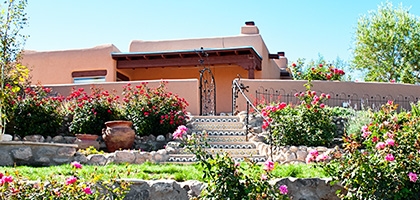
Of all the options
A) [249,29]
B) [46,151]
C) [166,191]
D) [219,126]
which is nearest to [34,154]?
[46,151]

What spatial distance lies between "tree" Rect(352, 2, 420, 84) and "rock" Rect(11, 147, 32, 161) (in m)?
17.9

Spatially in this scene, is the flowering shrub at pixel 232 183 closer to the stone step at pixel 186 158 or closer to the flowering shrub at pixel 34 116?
the stone step at pixel 186 158

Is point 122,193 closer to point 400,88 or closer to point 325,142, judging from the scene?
point 325,142

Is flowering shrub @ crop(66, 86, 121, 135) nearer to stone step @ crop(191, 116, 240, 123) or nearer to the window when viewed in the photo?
stone step @ crop(191, 116, 240, 123)

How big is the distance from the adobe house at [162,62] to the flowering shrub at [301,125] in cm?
607

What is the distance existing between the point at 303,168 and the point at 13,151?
187 inches

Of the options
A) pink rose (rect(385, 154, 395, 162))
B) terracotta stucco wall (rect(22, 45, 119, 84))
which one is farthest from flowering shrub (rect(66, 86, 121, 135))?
pink rose (rect(385, 154, 395, 162))

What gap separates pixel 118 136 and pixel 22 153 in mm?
2788

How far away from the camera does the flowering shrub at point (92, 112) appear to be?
12.1 metres

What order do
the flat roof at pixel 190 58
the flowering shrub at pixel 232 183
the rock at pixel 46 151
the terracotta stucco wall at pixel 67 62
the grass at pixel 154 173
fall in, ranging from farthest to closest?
the terracotta stucco wall at pixel 67 62 < the flat roof at pixel 190 58 < the rock at pixel 46 151 < the grass at pixel 154 173 < the flowering shrub at pixel 232 183

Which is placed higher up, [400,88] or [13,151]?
[400,88]

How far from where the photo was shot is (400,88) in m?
16.1

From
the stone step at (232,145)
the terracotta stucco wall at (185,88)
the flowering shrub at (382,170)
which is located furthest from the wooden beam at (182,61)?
the flowering shrub at (382,170)

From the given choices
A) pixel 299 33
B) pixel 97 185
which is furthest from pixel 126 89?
pixel 97 185
